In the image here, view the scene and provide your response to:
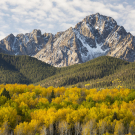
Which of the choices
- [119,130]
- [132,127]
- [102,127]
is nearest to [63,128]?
[102,127]

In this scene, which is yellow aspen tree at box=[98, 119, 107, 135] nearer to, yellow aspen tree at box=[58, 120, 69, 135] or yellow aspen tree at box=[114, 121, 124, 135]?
yellow aspen tree at box=[114, 121, 124, 135]

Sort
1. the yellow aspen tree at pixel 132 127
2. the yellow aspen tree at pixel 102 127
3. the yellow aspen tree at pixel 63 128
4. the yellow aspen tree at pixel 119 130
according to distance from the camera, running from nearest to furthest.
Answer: the yellow aspen tree at pixel 119 130, the yellow aspen tree at pixel 102 127, the yellow aspen tree at pixel 63 128, the yellow aspen tree at pixel 132 127

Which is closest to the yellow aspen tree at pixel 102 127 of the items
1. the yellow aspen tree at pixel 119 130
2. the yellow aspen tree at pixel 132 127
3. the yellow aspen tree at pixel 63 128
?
the yellow aspen tree at pixel 119 130

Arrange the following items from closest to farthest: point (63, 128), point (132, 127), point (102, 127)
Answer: point (102, 127)
point (63, 128)
point (132, 127)

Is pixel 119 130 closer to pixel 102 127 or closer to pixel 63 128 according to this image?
pixel 102 127

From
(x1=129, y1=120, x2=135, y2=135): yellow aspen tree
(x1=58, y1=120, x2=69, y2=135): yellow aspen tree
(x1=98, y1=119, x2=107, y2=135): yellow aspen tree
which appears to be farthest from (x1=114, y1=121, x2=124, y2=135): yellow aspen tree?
(x1=58, y1=120, x2=69, y2=135): yellow aspen tree

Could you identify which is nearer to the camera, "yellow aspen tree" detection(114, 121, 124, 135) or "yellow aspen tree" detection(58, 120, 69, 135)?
"yellow aspen tree" detection(114, 121, 124, 135)

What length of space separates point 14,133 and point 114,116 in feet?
140

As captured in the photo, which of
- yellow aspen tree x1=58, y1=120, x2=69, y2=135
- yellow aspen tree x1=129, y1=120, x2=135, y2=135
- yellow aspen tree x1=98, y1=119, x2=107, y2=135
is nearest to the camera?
yellow aspen tree x1=98, y1=119, x2=107, y2=135

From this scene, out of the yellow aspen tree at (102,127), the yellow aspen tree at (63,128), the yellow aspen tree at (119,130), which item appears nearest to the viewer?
the yellow aspen tree at (119,130)

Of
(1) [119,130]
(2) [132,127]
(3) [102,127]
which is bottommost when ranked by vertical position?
(2) [132,127]

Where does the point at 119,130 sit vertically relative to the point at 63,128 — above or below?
below

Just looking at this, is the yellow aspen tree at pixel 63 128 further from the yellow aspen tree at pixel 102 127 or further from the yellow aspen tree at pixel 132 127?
the yellow aspen tree at pixel 132 127

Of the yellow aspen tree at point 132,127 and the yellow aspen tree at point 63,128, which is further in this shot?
the yellow aspen tree at point 132,127
